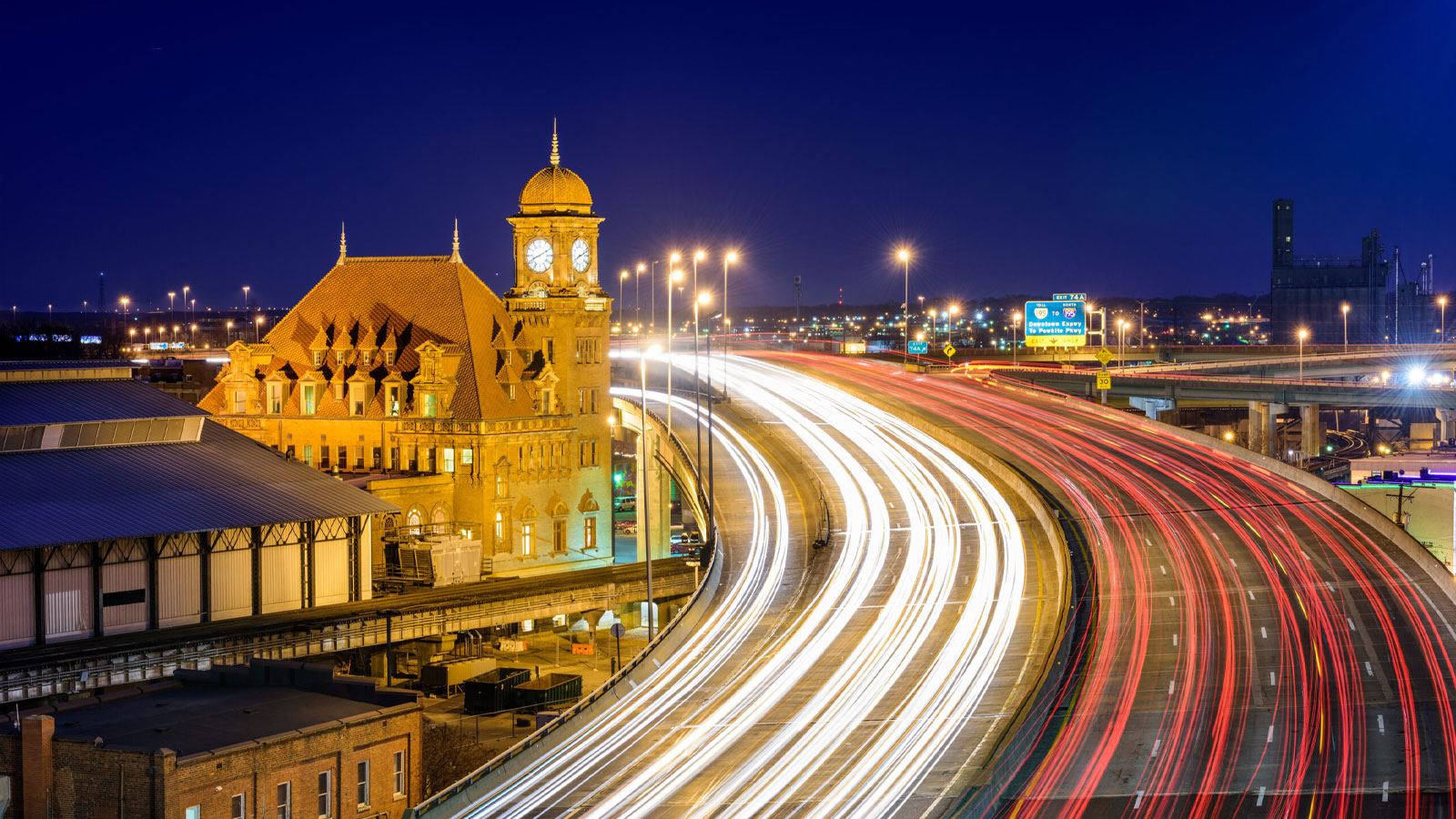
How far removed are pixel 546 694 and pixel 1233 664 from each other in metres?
28.5

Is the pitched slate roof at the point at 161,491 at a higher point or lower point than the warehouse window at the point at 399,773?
higher

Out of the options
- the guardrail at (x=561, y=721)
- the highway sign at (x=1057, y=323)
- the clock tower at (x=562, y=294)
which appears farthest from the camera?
the highway sign at (x=1057, y=323)

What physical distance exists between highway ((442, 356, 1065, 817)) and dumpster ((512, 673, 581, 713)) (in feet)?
28.6

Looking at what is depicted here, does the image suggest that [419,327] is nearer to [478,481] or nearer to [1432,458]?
[478,481]

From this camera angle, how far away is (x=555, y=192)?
312 ft

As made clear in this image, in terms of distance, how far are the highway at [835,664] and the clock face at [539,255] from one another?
1834cm

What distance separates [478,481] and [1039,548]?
34.6 m

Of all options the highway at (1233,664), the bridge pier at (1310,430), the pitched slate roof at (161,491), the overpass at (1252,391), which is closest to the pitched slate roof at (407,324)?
the pitched slate roof at (161,491)

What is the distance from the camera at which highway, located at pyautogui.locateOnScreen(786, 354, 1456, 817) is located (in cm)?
4019

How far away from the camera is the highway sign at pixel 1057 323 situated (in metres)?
128

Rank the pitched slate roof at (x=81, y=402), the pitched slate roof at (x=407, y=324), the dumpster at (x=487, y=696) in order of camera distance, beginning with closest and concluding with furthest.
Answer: the dumpster at (x=487, y=696)
the pitched slate roof at (x=81, y=402)
the pitched slate roof at (x=407, y=324)

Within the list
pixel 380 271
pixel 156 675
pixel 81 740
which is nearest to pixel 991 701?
pixel 81 740

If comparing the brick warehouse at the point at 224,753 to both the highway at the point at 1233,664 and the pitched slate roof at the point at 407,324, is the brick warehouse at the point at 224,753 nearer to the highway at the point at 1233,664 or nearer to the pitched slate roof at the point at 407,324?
the highway at the point at 1233,664

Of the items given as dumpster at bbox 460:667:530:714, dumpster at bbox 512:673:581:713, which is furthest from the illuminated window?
dumpster at bbox 460:667:530:714
